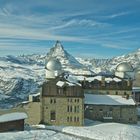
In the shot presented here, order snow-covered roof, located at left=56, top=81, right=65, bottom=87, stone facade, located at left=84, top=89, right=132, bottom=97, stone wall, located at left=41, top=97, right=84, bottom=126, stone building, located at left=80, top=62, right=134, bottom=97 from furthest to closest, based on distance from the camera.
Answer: stone building, located at left=80, top=62, right=134, bottom=97 < stone facade, located at left=84, top=89, right=132, bottom=97 < snow-covered roof, located at left=56, top=81, right=65, bottom=87 < stone wall, located at left=41, top=97, right=84, bottom=126

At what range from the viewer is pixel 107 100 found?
8369 cm

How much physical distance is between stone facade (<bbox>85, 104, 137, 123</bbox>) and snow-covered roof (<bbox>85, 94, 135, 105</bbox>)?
3.06 feet

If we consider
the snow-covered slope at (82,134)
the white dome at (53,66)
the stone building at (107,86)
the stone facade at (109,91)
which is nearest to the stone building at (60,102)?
the snow-covered slope at (82,134)

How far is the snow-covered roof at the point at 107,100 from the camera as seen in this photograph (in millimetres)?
81812

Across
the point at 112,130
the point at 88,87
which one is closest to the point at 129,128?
the point at 112,130

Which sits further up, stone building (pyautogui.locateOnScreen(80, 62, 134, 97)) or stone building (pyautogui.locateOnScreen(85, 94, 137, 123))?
stone building (pyautogui.locateOnScreen(80, 62, 134, 97))

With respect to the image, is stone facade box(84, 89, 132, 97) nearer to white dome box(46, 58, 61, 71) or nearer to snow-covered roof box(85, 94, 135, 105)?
snow-covered roof box(85, 94, 135, 105)

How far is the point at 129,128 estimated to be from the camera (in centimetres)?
6400

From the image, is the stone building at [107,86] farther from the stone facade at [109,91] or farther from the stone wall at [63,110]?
the stone wall at [63,110]

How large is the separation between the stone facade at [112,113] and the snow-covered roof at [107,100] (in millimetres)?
931

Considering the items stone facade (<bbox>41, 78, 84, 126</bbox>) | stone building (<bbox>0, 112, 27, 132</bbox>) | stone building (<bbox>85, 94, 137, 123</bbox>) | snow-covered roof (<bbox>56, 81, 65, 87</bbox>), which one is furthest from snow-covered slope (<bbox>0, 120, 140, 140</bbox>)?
stone building (<bbox>85, 94, 137, 123</bbox>)

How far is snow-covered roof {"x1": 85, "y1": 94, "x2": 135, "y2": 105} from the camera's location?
8181cm

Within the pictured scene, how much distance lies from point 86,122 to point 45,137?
2312 cm

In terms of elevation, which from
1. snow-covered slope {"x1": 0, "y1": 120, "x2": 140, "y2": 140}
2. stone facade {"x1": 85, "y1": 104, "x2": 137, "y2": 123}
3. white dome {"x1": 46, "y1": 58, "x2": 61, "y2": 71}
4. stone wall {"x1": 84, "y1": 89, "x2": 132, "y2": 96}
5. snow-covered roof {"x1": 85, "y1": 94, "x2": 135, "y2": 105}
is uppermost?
white dome {"x1": 46, "y1": 58, "x2": 61, "y2": 71}
